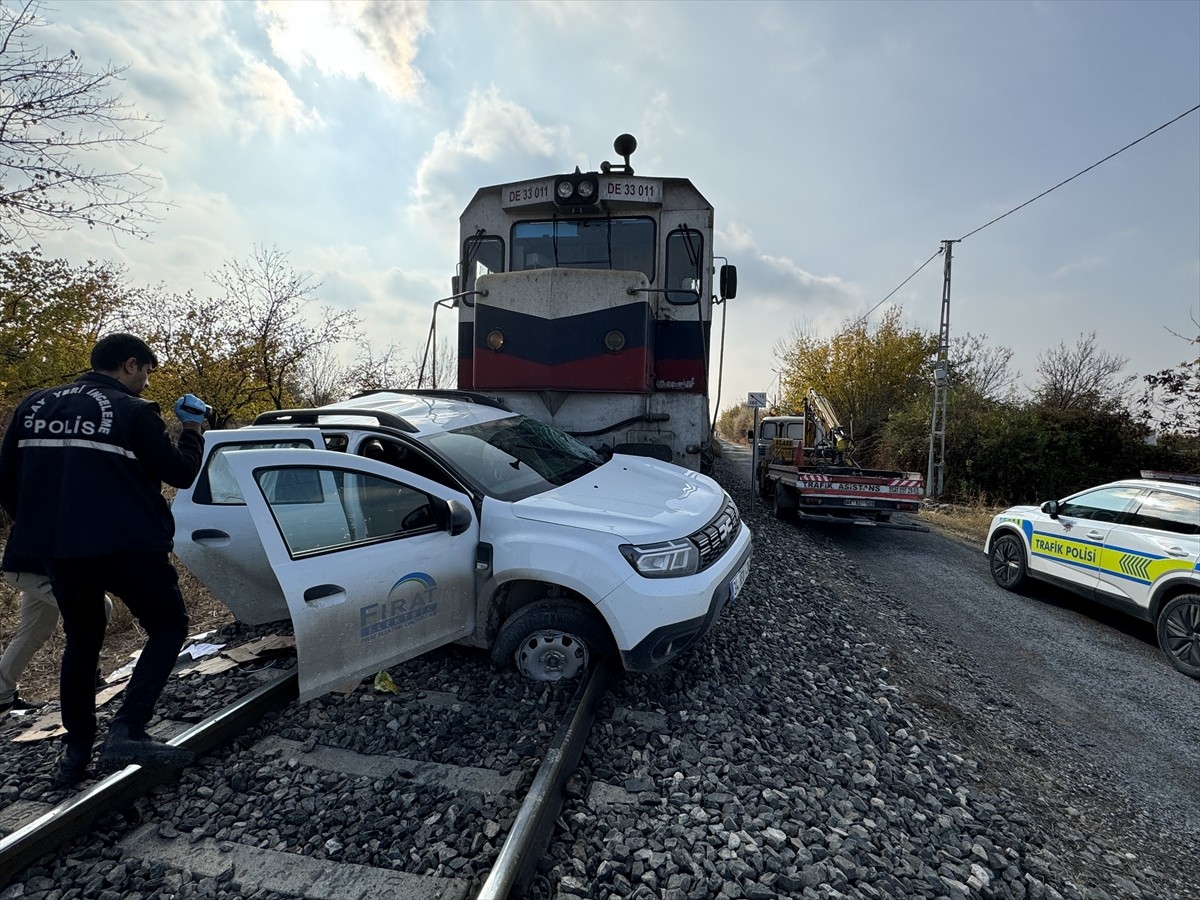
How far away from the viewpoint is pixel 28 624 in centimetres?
326

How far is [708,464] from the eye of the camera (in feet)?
26.6

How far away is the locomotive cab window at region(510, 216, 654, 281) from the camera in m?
7.01

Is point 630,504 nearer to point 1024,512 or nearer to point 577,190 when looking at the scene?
point 577,190

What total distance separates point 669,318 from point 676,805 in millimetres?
5508

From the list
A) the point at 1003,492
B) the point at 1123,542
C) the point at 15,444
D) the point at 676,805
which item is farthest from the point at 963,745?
the point at 1003,492

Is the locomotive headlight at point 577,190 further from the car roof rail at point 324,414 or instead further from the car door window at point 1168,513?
the car door window at point 1168,513

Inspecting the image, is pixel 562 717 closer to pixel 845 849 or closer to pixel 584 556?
pixel 584 556

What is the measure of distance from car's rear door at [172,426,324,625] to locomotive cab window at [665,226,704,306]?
4566 mm

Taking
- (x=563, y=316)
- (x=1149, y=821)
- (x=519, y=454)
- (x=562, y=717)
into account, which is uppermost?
(x=563, y=316)

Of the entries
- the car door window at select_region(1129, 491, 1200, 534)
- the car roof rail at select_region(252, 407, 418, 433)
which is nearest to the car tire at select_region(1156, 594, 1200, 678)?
the car door window at select_region(1129, 491, 1200, 534)

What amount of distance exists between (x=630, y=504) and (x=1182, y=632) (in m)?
4.75

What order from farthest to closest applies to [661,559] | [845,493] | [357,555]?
1. [845,493]
2. [661,559]
3. [357,555]

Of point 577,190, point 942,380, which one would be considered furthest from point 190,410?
point 942,380

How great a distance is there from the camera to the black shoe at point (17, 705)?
341 cm
